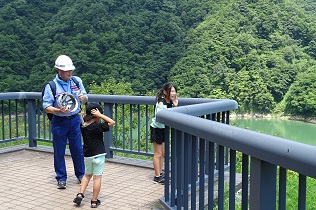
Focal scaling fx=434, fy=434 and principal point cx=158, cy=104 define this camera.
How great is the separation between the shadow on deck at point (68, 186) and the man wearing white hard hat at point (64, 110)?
278mm

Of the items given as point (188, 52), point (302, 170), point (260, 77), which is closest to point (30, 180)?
point (302, 170)

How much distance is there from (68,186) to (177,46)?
7464 centimetres

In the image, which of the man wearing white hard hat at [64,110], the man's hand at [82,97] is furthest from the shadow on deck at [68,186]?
the man's hand at [82,97]

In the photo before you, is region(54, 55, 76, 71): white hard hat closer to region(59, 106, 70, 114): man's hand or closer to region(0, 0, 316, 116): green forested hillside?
region(59, 106, 70, 114): man's hand

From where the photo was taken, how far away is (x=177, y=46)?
258 feet

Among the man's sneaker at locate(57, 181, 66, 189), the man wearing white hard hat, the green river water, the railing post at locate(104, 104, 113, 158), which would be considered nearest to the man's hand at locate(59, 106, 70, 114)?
the man wearing white hard hat

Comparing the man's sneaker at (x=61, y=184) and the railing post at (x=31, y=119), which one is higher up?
the railing post at (x=31, y=119)

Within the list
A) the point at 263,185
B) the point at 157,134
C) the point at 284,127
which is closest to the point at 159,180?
the point at 157,134

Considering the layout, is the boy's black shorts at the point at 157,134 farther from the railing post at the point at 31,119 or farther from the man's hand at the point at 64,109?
the railing post at the point at 31,119

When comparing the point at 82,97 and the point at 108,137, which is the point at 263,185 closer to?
the point at 82,97

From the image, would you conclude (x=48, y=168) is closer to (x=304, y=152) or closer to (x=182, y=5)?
(x=304, y=152)

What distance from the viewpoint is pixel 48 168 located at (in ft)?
19.1

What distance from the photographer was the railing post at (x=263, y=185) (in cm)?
212

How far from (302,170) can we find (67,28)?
6667 centimetres
